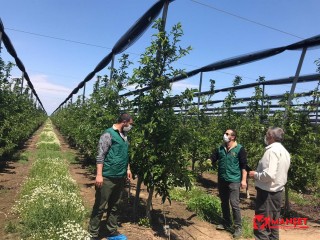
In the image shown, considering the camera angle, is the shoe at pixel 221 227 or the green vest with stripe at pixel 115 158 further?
the shoe at pixel 221 227

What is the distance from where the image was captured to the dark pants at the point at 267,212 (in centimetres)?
482

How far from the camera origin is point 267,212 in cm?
483

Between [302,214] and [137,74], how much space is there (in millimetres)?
5735

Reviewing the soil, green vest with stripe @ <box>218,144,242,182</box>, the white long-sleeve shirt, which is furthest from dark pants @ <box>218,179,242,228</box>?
the white long-sleeve shirt

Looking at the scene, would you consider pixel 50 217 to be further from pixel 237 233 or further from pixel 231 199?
pixel 237 233

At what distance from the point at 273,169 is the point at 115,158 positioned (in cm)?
224

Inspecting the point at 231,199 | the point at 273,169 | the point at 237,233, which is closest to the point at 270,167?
the point at 273,169

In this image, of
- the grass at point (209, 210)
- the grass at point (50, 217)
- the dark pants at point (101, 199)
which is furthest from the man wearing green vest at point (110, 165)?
the grass at point (209, 210)

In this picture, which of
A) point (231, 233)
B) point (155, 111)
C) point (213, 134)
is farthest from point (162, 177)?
point (213, 134)

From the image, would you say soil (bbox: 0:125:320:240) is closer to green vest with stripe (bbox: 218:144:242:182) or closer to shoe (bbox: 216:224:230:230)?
shoe (bbox: 216:224:230:230)

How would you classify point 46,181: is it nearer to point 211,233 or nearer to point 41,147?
point 211,233

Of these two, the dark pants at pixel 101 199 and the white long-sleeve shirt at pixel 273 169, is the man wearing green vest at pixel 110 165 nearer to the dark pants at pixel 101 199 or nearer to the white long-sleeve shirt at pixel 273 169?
the dark pants at pixel 101 199

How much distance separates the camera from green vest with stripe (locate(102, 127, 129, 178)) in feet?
17.0

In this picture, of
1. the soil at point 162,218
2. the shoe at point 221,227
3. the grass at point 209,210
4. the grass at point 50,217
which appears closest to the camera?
the grass at point 50,217
